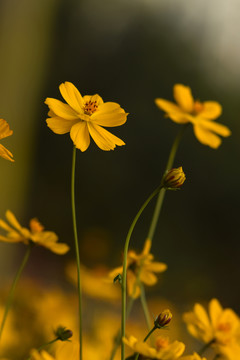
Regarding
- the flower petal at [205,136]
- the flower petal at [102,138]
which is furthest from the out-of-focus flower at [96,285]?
the flower petal at [102,138]

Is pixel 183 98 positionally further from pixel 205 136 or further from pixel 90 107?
pixel 90 107

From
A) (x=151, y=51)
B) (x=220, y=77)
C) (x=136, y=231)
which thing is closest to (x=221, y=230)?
(x=136, y=231)

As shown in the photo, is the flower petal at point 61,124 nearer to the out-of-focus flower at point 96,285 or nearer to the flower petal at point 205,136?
the flower petal at point 205,136

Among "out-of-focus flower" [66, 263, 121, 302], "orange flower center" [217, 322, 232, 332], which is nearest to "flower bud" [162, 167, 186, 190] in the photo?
"orange flower center" [217, 322, 232, 332]

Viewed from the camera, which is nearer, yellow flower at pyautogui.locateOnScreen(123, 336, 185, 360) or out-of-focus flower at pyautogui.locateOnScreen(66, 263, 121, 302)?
yellow flower at pyautogui.locateOnScreen(123, 336, 185, 360)

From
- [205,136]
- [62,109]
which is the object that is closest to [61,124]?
[62,109]

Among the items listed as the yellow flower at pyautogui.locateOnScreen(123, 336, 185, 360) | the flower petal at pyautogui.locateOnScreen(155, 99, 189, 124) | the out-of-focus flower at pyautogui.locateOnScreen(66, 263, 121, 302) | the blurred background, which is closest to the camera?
the yellow flower at pyautogui.locateOnScreen(123, 336, 185, 360)

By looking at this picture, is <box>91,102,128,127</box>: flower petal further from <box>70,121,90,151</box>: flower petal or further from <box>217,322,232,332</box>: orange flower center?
<box>217,322,232,332</box>: orange flower center
